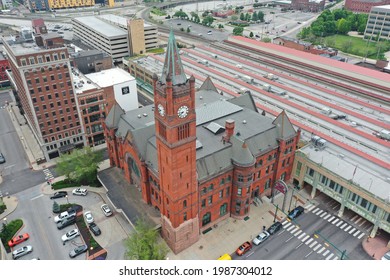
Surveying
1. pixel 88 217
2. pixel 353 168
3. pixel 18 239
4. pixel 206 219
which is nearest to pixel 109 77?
pixel 88 217

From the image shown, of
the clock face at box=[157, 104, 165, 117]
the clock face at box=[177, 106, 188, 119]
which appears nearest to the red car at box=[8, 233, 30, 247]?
the clock face at box=[157, 104, 165, 117]

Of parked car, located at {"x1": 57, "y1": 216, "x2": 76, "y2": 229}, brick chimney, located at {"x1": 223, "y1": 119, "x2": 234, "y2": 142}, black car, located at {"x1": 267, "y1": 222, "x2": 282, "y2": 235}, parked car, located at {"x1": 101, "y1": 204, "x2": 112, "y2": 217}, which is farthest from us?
parked car, located at {"x1": 101, "y1": 204, "x2": 112, "y2": 217}

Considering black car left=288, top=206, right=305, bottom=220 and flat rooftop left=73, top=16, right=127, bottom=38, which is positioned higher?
flat rooftop left=73, top=16, right=127, bottom=38

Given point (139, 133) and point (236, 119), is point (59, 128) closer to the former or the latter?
point (139, 133)

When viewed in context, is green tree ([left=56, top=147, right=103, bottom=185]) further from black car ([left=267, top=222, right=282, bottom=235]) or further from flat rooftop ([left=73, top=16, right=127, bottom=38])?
flat rooftop ([left=73, top=16, right=127, bottom=38])

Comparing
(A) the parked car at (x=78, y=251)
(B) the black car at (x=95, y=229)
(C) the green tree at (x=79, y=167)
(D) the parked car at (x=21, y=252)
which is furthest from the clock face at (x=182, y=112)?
(D) the parked car at (x=21, y=252)

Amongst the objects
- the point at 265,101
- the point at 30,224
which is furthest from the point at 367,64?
the point at 30,224

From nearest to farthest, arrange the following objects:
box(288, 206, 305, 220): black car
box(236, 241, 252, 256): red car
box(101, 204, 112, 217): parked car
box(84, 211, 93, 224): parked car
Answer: box(236, 241, 252, 256): red car
box(84, 211, 93, 224): parked car
box(288, 206, 305, 220): black car
box(101, 204, 112, 217): parked car

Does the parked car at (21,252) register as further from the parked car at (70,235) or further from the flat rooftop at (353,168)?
the flat rooftop at (353,168)
